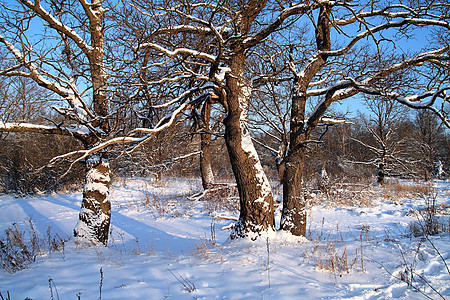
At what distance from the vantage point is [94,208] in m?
5.23

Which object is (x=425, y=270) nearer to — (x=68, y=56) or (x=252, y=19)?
(x=252, y=19)

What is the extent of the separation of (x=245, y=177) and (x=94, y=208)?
336 cm

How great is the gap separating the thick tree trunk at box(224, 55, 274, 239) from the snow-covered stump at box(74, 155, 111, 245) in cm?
290

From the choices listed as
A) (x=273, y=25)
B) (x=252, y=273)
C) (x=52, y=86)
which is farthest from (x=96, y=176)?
(x=273, y=25)

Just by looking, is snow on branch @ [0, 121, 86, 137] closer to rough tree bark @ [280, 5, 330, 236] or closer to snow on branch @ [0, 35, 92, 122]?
snow on branch @ [0, 35, 92, 122]

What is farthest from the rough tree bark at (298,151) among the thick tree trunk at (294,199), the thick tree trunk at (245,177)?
the thick tree trunk at (245,177)

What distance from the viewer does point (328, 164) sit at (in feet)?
85.3

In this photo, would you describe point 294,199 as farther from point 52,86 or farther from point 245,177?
point 52,86

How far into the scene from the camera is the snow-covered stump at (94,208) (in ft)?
16.9

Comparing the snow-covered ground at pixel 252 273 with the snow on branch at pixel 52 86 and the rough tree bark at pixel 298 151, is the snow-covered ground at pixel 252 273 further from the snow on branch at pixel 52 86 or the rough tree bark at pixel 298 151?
the snow on branch at pixel 52 86

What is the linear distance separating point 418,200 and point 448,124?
834 cm

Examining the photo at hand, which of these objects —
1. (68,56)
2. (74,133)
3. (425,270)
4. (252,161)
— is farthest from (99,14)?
(425,270)

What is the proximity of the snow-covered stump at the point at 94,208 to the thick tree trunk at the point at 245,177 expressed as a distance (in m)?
2.90

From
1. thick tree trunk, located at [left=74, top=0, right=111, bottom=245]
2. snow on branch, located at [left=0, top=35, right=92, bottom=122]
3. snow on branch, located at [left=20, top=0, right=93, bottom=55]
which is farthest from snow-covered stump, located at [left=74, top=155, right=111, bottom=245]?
snow on branch, located at [left=20, top=0, right=93, bottom=55]
